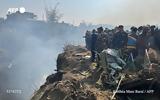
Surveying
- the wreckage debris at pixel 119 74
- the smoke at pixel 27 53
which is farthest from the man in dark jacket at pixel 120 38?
the smoke at pixel 27 53

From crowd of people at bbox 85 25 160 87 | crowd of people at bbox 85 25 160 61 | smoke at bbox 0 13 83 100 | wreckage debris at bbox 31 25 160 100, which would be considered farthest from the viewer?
smoke at bbox 0 13 83 100

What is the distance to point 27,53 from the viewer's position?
175ft

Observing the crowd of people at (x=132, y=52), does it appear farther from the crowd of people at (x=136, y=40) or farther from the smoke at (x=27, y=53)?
the smoke at (x=27, y=53)

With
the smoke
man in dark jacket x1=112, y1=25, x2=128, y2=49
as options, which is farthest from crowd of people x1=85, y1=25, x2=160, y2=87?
the smoke

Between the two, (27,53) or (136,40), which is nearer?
(136,40)

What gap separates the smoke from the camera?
119 ft

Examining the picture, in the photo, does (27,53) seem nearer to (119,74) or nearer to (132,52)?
(132,52)

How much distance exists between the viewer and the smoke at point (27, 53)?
3622 cm

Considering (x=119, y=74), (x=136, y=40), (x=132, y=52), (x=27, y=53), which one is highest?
(x=136, y=40)

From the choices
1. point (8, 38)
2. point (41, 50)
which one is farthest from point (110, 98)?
point (8, 38)

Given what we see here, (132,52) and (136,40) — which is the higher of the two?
(136,40)

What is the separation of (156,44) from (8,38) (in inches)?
1990

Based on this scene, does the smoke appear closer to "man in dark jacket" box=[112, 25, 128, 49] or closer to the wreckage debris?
"man in dark jacket" box=[112, 25, 128, 49]

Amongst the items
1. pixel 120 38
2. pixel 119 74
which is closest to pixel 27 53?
pixel 120 38
